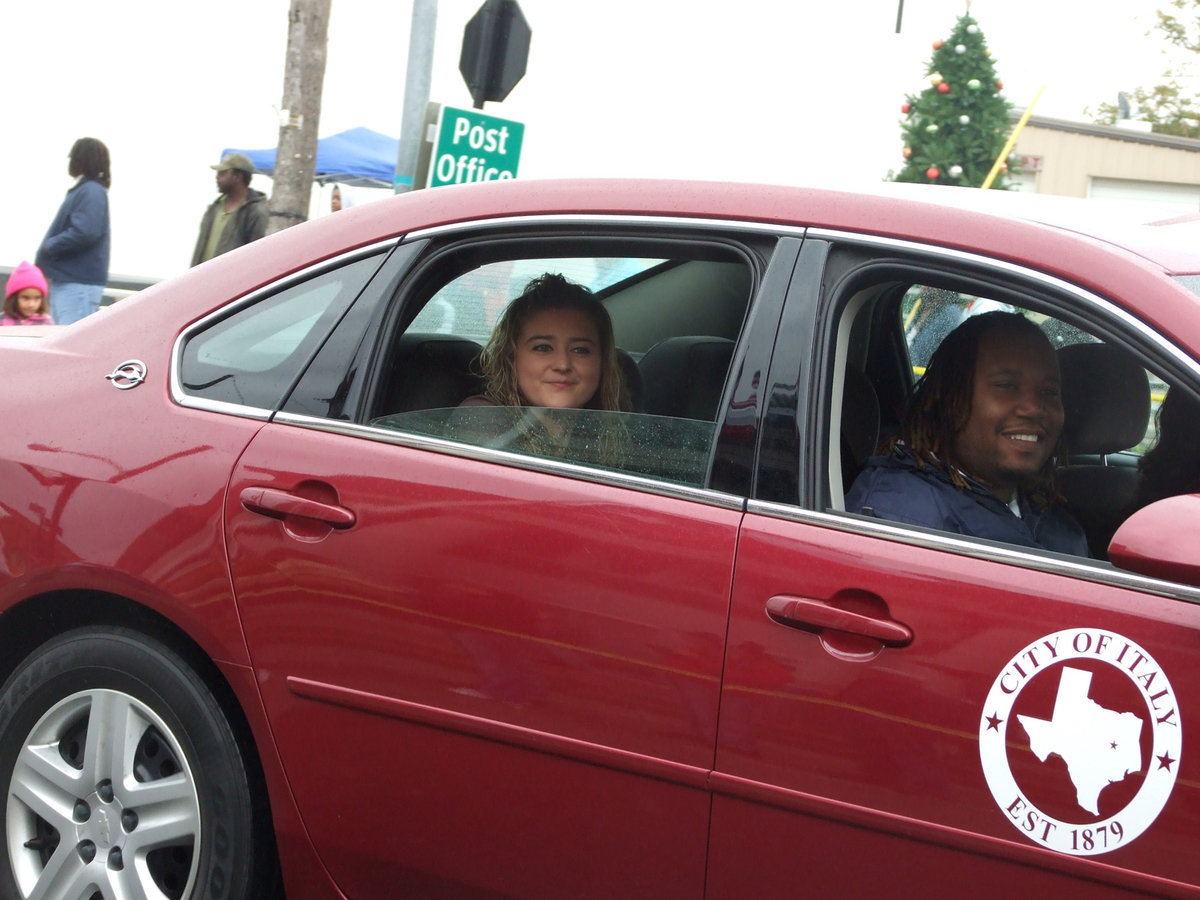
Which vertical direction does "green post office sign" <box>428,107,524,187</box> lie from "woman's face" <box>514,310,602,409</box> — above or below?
above

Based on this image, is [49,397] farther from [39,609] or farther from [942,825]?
[942,825]

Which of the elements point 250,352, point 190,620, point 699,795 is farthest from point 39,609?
point 699,795

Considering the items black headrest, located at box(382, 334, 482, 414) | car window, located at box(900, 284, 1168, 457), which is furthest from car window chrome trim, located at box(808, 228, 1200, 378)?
black headrest, located at box(382, 334, 482, 414)

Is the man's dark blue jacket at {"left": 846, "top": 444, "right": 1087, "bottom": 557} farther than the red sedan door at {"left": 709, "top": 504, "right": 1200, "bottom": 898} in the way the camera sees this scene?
Yes

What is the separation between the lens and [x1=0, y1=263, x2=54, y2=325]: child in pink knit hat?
7.50 meters

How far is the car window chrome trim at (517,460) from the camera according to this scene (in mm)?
2303

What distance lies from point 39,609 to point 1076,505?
6.57 feet

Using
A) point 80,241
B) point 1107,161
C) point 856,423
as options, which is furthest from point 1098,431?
point 1107,161

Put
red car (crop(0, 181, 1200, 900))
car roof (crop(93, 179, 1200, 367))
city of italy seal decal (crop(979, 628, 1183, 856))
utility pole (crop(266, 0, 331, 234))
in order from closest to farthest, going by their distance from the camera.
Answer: city of italy seal decal (crop(979, 628, 1183, 856))
red car (crop(0, 181, 1200, 900))
car roof (crop(93, 179, 1200, 367))
utility pole (crop(266, 0, 331, 234))

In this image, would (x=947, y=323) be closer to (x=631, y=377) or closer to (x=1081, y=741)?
(x=631, y=377)

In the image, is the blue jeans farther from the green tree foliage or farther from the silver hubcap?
the green tree foliage

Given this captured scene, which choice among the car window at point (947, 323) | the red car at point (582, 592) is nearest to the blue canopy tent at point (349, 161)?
the car window at point (947, 323)

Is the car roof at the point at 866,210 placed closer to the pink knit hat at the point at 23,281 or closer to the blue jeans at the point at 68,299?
the pink knit hat at the point at 23,281

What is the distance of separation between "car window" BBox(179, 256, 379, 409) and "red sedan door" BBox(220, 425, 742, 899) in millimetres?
154
